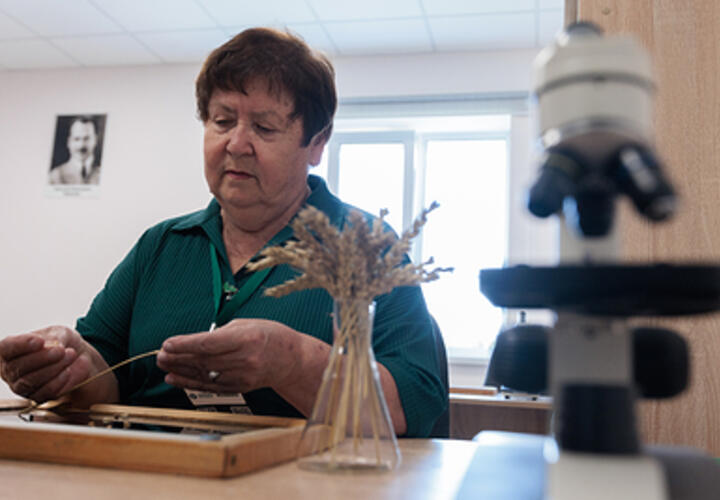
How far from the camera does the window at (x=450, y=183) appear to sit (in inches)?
165

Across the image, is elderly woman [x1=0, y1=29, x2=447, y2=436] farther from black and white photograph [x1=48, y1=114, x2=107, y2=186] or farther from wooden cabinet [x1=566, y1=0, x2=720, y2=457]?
black and white photograph [x1=48, y1=114, x2=107, y2=186]

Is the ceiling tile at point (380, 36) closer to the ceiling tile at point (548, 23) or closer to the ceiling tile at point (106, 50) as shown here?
the ceiling tile at point (548, 23)

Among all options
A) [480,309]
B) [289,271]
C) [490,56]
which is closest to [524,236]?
[480,309]

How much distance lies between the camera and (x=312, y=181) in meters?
1.40

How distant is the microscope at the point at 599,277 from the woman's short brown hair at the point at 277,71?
818mm

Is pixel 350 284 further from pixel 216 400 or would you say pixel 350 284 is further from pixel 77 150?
pixel 77 150

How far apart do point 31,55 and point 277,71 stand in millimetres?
4119

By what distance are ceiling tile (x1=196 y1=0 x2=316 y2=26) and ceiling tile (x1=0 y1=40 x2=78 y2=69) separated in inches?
52.2

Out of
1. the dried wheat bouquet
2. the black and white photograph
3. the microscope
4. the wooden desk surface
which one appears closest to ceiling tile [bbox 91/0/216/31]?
the black and white photograph

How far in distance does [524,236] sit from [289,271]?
3057mm

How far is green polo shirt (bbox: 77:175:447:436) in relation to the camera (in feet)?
3.41

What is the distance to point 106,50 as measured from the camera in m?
4.50

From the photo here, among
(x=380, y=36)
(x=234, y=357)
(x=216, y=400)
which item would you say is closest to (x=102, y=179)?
(x=380, y=36)

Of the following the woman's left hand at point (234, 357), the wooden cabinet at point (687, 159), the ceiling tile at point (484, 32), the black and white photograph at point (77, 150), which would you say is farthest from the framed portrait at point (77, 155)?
the woman's left hand at point (234, 357)
